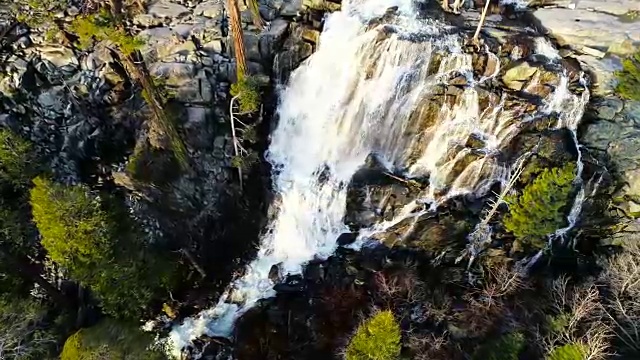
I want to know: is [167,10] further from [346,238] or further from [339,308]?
[339,308]

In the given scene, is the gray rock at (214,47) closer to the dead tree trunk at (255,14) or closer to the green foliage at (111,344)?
the dead tree trunk at (255,14)

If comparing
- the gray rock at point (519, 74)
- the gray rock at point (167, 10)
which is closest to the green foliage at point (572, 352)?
the gray rock at point (519, 74)

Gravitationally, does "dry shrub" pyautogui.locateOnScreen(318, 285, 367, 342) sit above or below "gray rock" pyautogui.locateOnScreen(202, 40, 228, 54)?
below

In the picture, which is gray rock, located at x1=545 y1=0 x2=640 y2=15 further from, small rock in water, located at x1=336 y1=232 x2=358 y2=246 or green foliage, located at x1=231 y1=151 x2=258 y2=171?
green foliage, located at x1=231 y1=151 x2=258 y2=171

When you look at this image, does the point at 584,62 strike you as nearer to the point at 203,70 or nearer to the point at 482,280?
the point at 482,280

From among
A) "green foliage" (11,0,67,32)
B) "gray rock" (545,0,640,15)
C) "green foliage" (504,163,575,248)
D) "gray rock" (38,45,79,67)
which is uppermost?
"gray rock" (545,0,640,15)

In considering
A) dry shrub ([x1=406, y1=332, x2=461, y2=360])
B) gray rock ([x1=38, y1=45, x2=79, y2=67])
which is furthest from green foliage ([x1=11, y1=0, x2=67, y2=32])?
dry shrub ([x1=406, y1=332, x2=461, y2=360])
